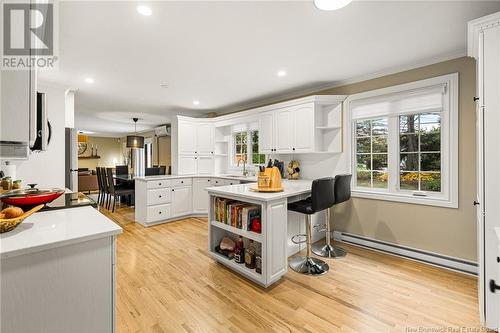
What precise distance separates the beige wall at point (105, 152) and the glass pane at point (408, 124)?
1210cm

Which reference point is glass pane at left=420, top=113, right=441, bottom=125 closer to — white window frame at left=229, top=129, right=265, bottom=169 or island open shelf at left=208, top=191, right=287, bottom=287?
island open shelf at left=208, top=191, right=287, bottom=287

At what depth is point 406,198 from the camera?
2.90 m

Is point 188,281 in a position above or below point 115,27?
below

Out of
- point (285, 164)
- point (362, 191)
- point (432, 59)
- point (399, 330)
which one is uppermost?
point (432, 59)

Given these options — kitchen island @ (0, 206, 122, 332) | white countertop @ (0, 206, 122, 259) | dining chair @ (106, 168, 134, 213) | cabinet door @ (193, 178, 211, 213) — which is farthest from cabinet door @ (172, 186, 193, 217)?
kitchen island @ (0, 206, 122, 332)

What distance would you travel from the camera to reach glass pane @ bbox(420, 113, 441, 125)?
9.00 ft

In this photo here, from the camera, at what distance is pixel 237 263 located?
250cm

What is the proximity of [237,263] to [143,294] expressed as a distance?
933mm

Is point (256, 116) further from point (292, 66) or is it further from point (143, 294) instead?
point (143, 294)

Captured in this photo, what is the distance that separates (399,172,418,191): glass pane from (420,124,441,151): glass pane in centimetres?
34

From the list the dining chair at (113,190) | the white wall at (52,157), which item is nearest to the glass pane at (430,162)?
the white wall at (52,157)

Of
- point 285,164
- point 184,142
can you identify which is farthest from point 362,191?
point 184,142

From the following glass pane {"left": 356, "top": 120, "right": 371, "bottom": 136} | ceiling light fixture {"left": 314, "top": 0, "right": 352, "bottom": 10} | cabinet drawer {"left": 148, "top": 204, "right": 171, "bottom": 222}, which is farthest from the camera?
cabinet drawer {"left": 148, "top": 204, "right": 171, "bottom": 222}

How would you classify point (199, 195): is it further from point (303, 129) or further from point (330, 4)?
point (330, 4)
